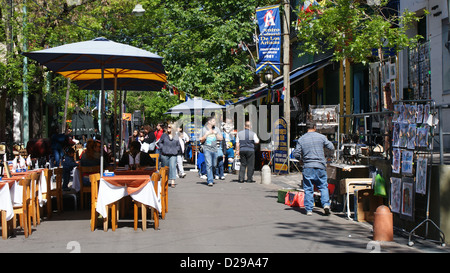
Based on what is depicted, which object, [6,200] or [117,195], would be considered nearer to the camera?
[6,200]

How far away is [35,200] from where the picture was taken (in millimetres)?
9828

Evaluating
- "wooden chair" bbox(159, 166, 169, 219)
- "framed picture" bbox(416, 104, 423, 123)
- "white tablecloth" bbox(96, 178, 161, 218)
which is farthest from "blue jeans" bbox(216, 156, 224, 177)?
"framed picture" bbox(416, 104, 423, 123)

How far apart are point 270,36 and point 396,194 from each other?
12202 millimetres

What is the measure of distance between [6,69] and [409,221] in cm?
1842

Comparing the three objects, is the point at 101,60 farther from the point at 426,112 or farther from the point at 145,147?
the point at 145,147

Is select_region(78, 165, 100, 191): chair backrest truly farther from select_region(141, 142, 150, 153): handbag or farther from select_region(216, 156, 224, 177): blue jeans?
select_region(216, 156, 224, 177): blue jeans

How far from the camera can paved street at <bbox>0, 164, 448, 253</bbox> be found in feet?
25.8

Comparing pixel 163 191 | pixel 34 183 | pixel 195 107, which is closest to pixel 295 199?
pixel 163 191

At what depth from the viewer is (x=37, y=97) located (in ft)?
105

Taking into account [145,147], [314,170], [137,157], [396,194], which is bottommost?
[396,194]

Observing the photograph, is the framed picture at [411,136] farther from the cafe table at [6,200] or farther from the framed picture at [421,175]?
the cafe table at [6,200]

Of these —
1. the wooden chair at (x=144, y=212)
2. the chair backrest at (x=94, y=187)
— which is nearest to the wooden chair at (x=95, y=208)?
the chair backrest at (x=94, y=187)

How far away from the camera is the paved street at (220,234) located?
7.88m
